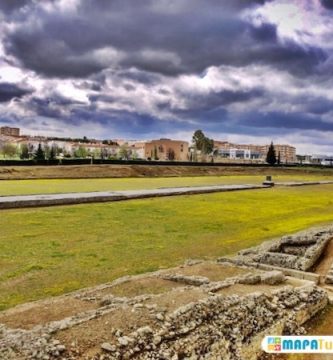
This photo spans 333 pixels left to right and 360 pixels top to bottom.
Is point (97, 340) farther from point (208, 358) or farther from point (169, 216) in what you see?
point (169, 216)

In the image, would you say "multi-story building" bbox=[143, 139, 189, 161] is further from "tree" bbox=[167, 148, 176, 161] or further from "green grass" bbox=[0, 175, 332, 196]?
"green grass" bbox=[0, 175, 332, 196]

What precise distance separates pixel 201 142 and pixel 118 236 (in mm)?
110530

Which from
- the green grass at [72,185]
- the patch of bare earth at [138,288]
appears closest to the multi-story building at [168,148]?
the green grass at [72,185]

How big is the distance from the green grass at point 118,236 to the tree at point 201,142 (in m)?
97.8

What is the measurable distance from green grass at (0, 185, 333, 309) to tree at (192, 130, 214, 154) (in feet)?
321

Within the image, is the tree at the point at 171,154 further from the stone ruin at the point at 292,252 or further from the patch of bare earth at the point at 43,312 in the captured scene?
the patch of bare earth at the point at 43,312

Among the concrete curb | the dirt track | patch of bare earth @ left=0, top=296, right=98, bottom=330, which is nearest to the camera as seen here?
patch of bare earth @ left=0, top=296, right=98, bottom=330

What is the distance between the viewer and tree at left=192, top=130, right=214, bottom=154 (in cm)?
12506

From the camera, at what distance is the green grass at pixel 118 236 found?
10.5 metres

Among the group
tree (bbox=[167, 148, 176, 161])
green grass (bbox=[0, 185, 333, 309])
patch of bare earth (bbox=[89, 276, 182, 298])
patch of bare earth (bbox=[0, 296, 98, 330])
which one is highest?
tree (bbox=[167, 148, 176, 161])

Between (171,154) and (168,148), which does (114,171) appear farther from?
(168,148)

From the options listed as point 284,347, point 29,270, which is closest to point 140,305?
point 284,347

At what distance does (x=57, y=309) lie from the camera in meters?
6.88

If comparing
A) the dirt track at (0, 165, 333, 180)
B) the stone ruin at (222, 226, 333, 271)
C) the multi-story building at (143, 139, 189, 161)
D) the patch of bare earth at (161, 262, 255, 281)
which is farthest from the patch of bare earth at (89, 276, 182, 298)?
the multi-story building at (143, 139, 189, 161)
